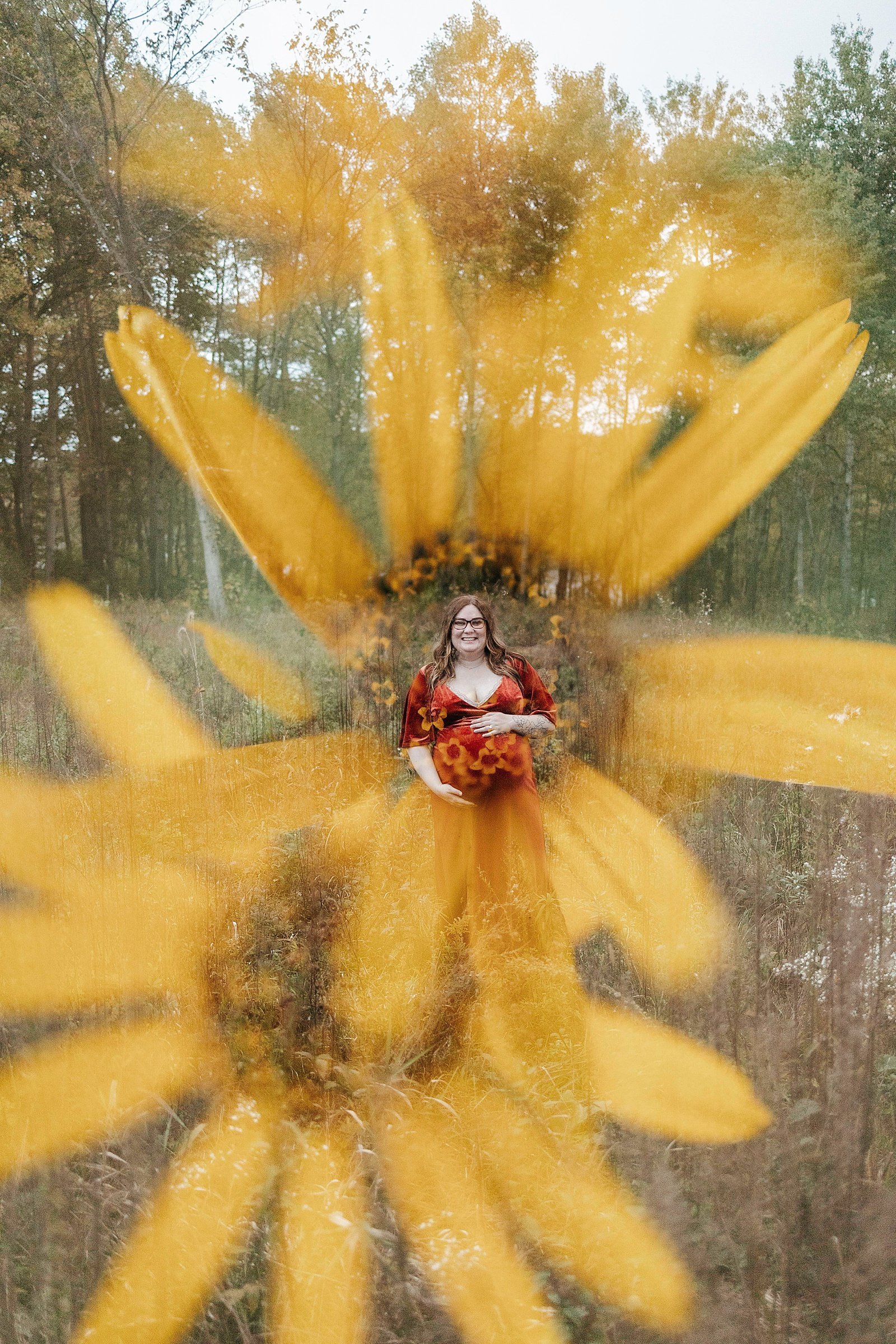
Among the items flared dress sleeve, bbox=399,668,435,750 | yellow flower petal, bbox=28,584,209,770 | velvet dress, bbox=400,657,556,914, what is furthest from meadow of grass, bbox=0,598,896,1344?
yellow flower petal, bbox=28,584,209,770

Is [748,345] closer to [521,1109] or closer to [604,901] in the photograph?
[604,901]

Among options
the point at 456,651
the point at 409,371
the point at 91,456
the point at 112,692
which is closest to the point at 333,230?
the point at 409,371

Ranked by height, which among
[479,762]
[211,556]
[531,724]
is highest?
[211,556]

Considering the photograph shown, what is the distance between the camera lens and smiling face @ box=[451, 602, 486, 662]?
9.30ft

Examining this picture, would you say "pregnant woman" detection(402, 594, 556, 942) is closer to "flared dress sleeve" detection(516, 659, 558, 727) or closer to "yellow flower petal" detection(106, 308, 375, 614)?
"flared dress sleeve" detection(516, 659, 558, 727)

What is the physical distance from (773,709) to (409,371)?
4.75 meters

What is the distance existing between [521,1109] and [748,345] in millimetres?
7814

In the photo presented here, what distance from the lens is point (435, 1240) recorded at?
1797mm

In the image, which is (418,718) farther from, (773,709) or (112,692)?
(773,709)

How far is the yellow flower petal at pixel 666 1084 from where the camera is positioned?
1.83 metres

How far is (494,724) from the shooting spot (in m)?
2.76

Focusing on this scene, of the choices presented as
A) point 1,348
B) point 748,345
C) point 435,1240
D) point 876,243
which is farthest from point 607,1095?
point 1,348

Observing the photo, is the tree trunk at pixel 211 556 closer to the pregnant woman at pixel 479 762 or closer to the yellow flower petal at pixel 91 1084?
the pregnant woman at pixel 479 762

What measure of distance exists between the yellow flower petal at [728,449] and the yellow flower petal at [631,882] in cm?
387
